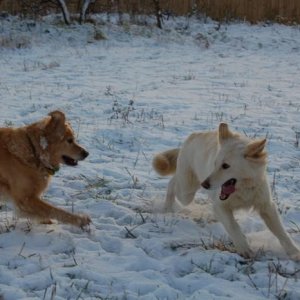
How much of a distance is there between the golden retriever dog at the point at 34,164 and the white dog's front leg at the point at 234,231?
111cm

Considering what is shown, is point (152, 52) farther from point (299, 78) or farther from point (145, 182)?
point (145, 182)

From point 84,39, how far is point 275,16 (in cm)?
887

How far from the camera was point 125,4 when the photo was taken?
68.1 feet

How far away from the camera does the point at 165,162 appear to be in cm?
564

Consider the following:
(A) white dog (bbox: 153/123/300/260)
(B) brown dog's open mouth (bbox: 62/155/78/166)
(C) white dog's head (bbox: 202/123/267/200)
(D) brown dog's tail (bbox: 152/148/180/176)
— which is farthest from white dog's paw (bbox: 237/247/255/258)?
(B) brown dog's open mouth (bbox: 62/155/78/166)

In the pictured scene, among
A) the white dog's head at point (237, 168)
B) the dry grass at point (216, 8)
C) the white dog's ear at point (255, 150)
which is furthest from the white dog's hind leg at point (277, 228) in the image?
the dry grass at point (216, 8)

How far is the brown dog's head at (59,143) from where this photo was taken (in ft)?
16.3

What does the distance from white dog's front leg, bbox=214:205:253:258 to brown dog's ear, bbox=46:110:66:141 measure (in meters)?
1.58

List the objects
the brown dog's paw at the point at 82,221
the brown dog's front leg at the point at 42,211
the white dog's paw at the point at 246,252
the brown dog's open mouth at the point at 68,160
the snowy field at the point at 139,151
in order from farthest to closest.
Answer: the brown dog's open mouth at the point at 68,160
the brown dog's front leg at the point at 42,211
the brown dog's paw at the point at 82,221
the white dog's paw at the point at 246,252
the snowy field at the point at 139,151

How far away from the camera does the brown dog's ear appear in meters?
4.95

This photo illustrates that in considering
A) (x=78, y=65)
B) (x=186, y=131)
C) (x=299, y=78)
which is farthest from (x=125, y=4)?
(x=186, y=131)

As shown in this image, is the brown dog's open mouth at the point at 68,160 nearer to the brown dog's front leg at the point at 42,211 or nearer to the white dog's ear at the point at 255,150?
the brown dog's front leg at the point at 42,211

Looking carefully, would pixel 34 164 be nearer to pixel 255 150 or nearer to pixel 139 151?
pixel 255 150

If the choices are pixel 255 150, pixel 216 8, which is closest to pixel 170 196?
pixel 255 150
